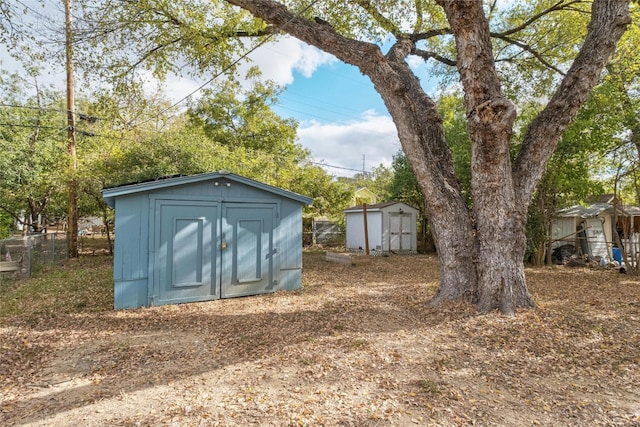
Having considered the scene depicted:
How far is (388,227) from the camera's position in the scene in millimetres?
14328

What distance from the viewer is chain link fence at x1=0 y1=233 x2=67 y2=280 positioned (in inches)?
330

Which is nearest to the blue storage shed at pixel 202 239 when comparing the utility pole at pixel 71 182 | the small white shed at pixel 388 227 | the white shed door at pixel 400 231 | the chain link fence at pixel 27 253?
the chain link fence at pixel 27 253

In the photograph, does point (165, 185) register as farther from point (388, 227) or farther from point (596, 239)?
point (596, 239)

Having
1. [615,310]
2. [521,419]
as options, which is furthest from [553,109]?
[521,419]

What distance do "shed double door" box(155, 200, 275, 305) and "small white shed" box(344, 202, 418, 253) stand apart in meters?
7.72

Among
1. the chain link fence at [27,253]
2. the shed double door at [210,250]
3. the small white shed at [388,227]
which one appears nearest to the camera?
the shed double door at [210,250]

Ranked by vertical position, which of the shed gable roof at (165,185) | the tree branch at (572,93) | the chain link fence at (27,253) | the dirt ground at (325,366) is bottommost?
the dirt ground at (325,366)

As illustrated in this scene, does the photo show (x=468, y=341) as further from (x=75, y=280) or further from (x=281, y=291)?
(x=75, y=280)

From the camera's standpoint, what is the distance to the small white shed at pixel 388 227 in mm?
14227

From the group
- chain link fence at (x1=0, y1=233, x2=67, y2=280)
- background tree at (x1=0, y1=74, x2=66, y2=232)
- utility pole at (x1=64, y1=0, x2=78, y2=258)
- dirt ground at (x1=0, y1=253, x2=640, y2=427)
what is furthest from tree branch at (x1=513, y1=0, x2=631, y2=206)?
background tree at (x1=0, y1=74, x2=66, y2=232)

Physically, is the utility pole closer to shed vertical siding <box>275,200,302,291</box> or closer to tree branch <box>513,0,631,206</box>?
shed vertical siding <box>275,200,302,291</box>

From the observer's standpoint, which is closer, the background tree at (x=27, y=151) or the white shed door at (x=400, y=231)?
the background tree at (x=27, y=151)

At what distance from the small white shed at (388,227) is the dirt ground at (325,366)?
8.57m

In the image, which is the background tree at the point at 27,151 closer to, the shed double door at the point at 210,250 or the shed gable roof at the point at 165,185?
the shed gable roof at the point at 165,185
